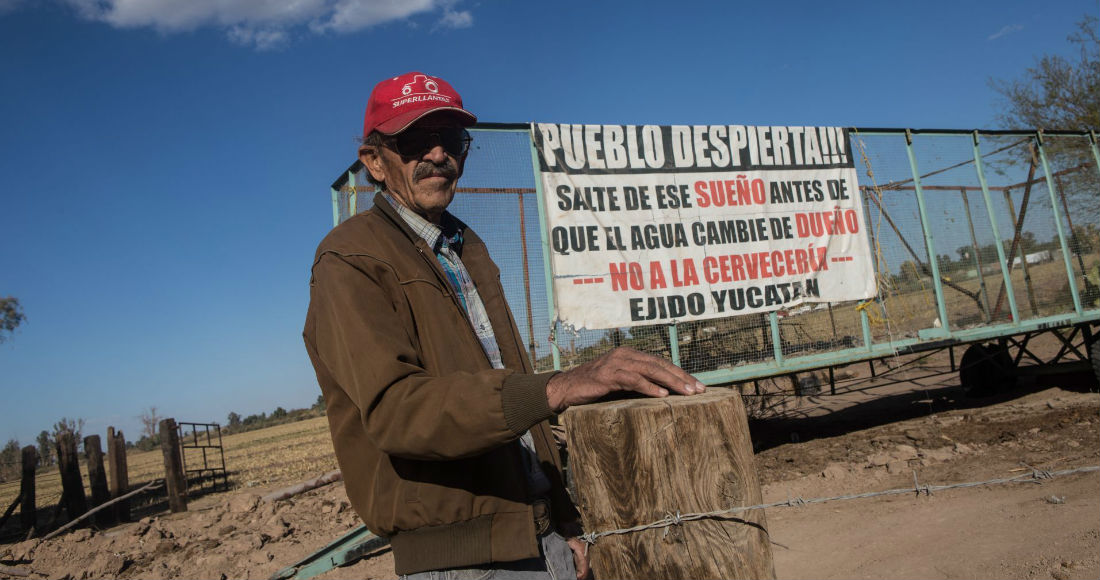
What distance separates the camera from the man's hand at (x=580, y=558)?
1.69m

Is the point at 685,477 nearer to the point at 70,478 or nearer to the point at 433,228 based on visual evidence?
the point at 433,228

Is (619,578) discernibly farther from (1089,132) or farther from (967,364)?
(967,364)

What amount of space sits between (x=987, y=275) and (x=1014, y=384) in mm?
3448

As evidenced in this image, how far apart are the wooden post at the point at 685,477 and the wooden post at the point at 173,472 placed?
1434cm

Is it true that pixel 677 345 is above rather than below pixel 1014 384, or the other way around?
above

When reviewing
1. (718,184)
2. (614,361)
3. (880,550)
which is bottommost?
(880,550)

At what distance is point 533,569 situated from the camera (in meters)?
1.53

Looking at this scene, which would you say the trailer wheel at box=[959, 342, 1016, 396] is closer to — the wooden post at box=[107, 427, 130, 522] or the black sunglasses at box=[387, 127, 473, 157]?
the black sunglasses at box=[387, 127, 473, 157]

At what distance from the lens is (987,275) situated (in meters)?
8.42

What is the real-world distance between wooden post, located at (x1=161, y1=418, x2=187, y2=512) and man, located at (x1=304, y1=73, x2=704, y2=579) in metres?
13.9

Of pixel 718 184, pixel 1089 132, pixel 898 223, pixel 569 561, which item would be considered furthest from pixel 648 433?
pixel 1089 132

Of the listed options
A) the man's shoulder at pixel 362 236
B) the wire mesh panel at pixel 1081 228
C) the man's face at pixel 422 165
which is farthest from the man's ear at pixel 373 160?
Result: the wire mesh panel at pixel 1081 228

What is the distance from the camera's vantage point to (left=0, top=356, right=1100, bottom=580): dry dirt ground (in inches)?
181

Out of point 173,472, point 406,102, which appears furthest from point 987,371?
point 173,472
